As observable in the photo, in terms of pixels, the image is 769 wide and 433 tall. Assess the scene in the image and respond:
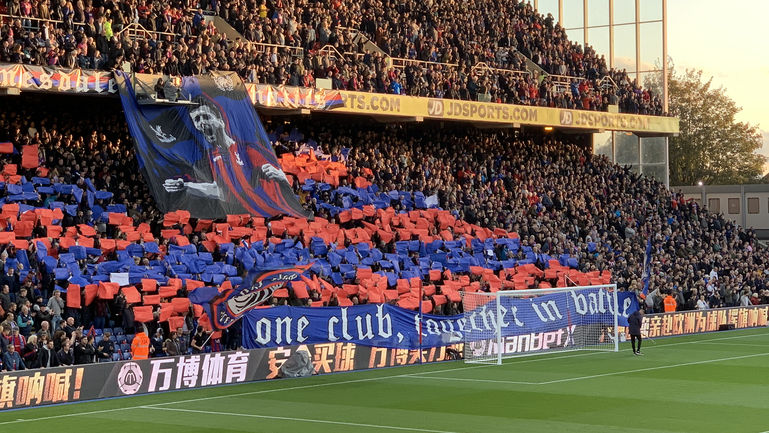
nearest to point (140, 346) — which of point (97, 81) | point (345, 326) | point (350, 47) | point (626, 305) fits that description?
point (345, 326)

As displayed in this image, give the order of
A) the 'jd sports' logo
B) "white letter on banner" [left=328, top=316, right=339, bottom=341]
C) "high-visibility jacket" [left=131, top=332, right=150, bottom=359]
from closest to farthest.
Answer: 1. "high-visibility jacket" [left=131, top=332, right=150, bottom=359]
2. "white letter on banner" [left=328, top=316, right=339, bottom=341]
3. the 'jd sports' logo

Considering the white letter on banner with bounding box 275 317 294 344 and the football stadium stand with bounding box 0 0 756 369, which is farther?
the football stadium stand with bounding box 0 0 756 369

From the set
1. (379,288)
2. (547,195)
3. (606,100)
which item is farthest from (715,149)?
Result: (379,288)

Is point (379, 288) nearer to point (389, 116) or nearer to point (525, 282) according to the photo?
point (525, 282)

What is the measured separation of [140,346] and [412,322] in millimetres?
7752

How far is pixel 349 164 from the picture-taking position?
131 feet

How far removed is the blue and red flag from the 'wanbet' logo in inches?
136

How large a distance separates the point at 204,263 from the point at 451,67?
57.5ft

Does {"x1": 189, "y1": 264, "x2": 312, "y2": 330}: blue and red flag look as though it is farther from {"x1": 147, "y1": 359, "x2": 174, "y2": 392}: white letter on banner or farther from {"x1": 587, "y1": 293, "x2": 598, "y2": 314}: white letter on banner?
{"x1": 587, "y1": 293, "x2": 598, "y2": 314}: white letter on banner

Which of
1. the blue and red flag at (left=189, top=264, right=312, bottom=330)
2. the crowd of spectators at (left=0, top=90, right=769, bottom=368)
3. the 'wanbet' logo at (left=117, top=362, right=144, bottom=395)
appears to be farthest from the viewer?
the crowd of spectators at (left=0, top=90, right=769, bottom=368)

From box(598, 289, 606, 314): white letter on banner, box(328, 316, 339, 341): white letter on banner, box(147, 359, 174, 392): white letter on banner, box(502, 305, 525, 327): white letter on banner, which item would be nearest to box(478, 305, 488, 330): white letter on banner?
box(502, 305, 525, 327): white letter on banner

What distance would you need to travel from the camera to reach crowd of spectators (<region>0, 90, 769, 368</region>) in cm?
2605

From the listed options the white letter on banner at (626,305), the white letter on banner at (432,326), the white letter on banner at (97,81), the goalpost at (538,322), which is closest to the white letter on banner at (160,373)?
the white letter on banner at (432,326)

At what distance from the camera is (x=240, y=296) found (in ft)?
84.6
